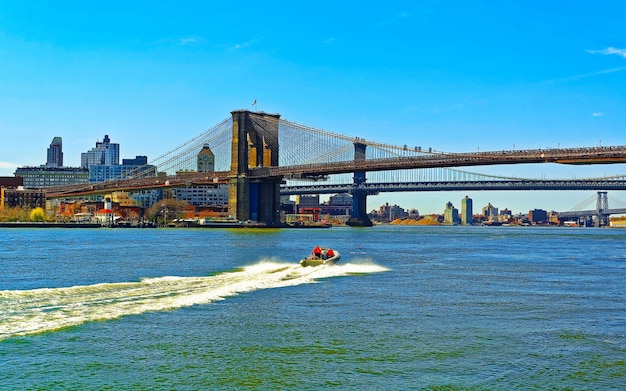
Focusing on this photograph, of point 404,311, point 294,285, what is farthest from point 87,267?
point 404,311

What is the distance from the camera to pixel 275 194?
4909 inches

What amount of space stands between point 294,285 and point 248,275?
13.1ft

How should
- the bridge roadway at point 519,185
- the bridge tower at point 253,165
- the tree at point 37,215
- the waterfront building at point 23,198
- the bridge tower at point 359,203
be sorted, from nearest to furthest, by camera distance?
the bridge tower at point 253,165 → the bridge roadway at point 519,185 → the tree at point 37,215 → the waterfront building at point 23,198 → the bridge tower at point 359,203

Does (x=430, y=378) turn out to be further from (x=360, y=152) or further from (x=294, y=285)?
(x=360, y=152)

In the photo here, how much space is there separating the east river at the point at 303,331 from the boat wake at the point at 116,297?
6cm

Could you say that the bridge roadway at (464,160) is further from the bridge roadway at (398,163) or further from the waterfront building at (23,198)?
the waterfront building at (23,198)

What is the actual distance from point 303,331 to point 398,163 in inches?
3337

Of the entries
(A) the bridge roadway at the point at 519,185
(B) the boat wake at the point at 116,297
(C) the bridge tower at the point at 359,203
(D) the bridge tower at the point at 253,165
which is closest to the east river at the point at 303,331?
(B) the boat wake at the point at 116,297

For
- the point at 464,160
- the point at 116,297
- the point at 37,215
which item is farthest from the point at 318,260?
the point at 37,215

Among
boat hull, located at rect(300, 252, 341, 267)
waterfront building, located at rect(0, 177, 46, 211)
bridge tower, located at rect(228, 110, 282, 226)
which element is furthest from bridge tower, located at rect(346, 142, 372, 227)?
boat hull, located at rect(300, 252, 341, 267)

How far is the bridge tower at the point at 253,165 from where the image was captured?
11756 centimetres

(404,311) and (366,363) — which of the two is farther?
(404,311)

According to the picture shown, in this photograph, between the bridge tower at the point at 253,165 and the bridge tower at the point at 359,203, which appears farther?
the bridge tower at the point at 359,203

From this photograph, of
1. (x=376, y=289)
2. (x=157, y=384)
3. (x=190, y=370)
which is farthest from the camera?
(x=376, y=289)
